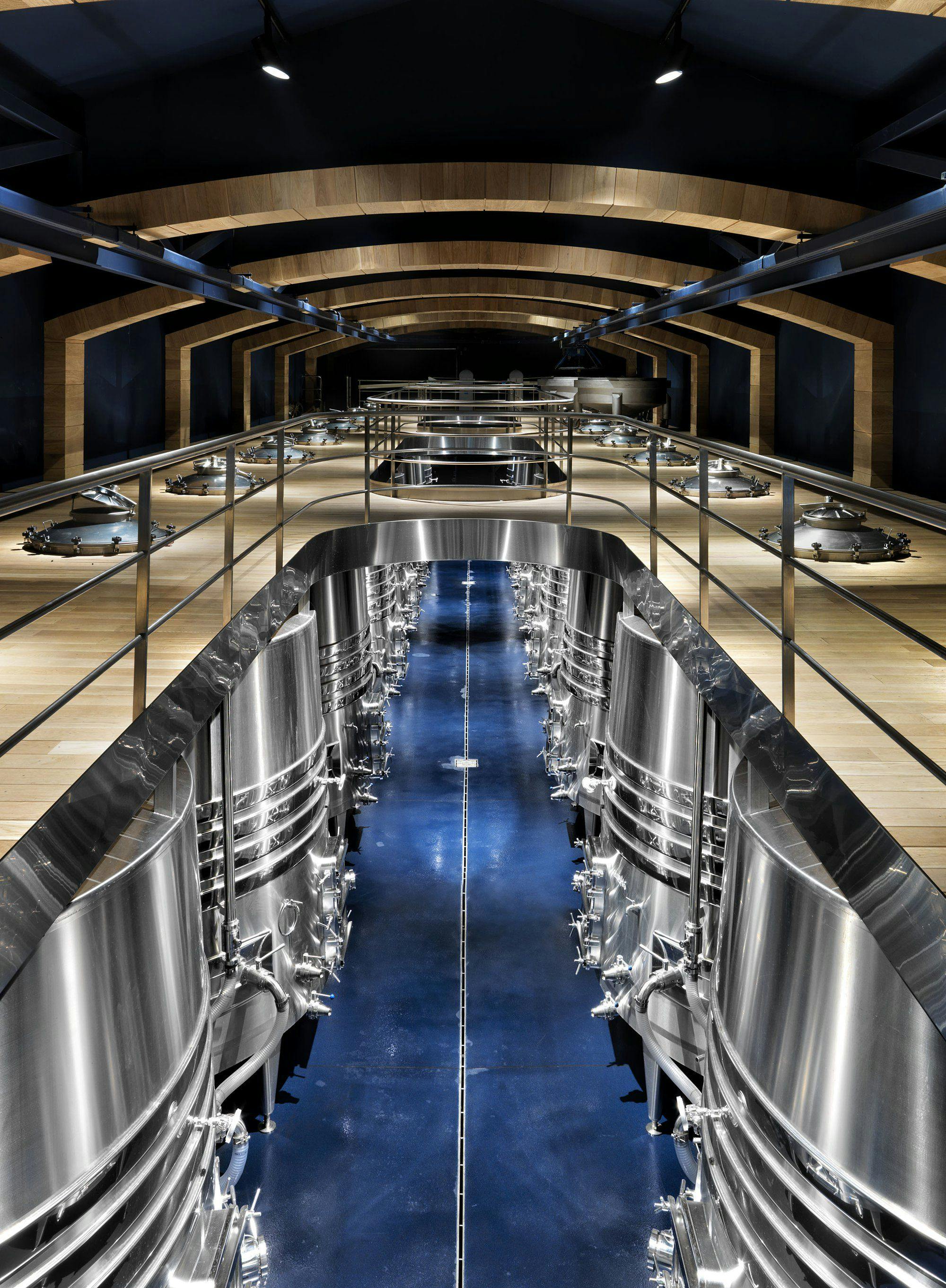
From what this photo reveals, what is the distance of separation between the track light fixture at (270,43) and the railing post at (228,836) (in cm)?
496

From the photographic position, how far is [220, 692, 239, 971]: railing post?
13.3 ft

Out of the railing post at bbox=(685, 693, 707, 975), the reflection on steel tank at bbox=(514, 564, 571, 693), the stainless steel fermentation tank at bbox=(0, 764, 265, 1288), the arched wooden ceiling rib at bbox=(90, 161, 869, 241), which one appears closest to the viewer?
the stainless steel fermentation tank at bbox=(0, 764, 265, 1288)

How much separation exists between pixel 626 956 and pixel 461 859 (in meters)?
2.92

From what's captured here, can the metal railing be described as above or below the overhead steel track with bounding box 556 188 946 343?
below

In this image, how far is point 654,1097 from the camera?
4879mm

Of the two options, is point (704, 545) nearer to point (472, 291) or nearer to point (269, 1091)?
point (269, 1091)

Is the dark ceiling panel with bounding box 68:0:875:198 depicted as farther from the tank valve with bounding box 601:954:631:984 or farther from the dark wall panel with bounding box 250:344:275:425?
the dark wall panel with bounding box 250:344:275:425

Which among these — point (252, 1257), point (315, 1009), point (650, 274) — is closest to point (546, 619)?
point (650, 274)

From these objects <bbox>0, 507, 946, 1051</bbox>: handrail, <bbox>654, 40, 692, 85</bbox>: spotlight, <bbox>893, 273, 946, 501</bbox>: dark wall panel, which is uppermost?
<bbox>654, 40, 692, 85</bbox>: spotlight

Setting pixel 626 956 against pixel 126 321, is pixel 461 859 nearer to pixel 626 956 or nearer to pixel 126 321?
pixel 626 956

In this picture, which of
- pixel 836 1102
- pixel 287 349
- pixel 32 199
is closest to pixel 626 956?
pixel 836 1102

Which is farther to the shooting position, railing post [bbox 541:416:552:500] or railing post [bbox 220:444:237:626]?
railing post [bbox 541:416:552:500]

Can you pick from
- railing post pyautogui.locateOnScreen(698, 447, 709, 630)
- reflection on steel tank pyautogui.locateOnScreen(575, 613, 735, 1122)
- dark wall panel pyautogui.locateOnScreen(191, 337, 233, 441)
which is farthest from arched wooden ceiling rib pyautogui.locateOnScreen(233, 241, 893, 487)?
railing post pyautogui.locateOnScreen(698, 447, 709, 630)

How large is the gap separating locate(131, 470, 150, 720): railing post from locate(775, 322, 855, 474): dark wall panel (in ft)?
36.3
